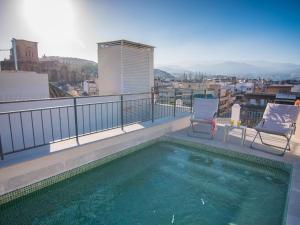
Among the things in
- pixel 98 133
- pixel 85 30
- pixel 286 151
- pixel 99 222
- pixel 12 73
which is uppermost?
pixel 85 30

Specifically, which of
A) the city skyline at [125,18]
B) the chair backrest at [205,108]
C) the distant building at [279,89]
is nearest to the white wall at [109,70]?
the city skyline at [125,18]

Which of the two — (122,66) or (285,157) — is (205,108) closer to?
(285,157)

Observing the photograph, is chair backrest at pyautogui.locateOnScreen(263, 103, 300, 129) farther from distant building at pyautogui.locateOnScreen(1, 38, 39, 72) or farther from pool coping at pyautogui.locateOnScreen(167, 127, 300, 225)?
distant building at pyautogui.locateOnScreen(1, 38, 39, 72)

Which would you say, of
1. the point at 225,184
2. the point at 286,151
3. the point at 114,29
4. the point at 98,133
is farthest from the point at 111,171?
the point at 114,29

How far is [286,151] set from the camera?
4258 mm

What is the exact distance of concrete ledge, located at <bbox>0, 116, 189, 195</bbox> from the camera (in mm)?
2734

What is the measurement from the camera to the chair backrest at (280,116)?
430cm

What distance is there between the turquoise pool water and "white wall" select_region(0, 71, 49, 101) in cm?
446

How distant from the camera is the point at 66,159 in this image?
338 cm

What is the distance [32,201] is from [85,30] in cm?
731

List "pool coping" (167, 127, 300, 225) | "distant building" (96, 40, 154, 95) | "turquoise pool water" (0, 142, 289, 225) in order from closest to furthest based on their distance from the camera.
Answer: "pool coping" (167, 127, 300, 225) → "turquoise pool water" (0, 142, 289, 225) → "distant building" (96, 40, 154, 95)

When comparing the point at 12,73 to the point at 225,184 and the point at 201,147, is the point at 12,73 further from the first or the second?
the point at 225,184

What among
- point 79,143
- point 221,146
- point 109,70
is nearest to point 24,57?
point 109,70

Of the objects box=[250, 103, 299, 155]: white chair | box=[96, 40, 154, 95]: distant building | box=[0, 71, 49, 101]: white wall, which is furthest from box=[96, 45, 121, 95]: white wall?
box=[250, 103, 299, 155]: white chair
